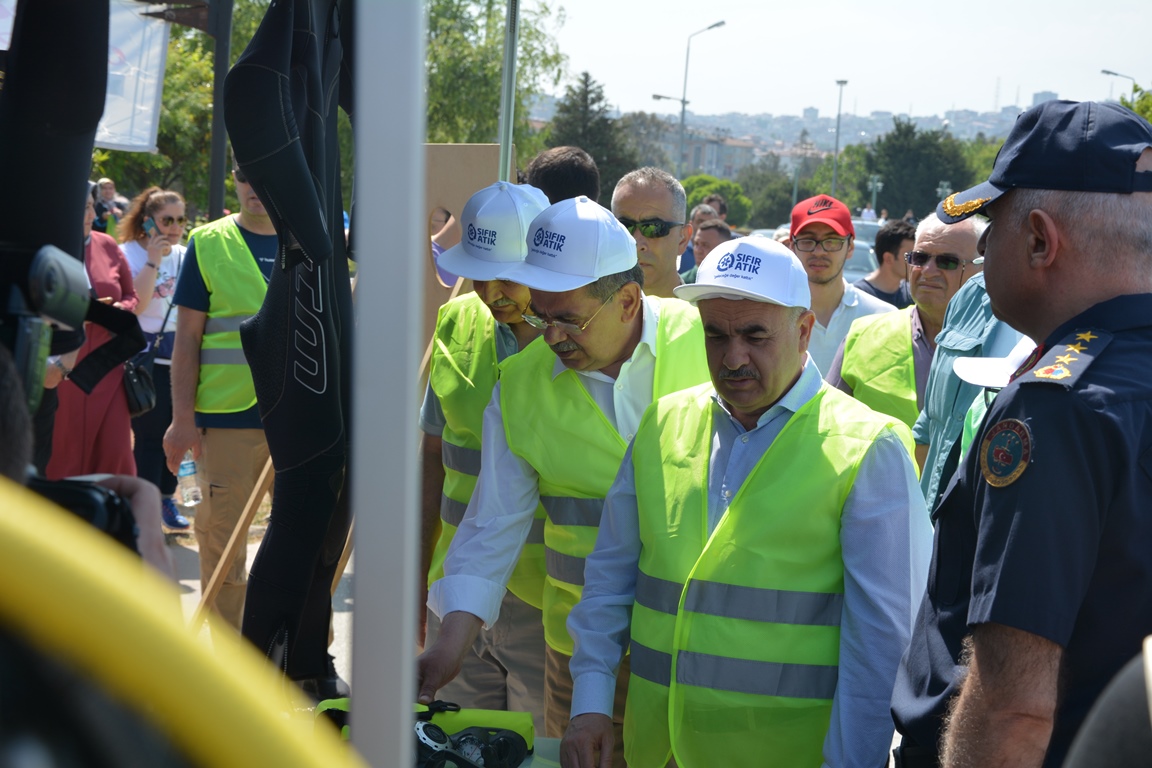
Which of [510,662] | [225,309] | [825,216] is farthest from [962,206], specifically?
[825,216]

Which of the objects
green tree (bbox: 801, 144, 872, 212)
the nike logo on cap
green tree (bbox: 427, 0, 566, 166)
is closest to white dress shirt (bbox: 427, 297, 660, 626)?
the nike logo on cap

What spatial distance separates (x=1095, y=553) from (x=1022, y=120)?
27.5 inches

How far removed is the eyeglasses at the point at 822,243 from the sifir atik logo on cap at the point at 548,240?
2529mm

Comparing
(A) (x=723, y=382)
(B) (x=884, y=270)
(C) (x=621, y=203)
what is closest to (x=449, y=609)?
(A) (x=723, y=382)

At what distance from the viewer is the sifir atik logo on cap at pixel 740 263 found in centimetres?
229

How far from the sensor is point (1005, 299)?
1.78 metres

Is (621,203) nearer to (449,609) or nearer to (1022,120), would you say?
(449,609)

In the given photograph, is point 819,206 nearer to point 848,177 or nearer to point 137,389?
point 137,389

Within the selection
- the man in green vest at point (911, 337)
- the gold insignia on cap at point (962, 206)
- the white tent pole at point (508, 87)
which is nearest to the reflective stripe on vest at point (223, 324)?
the white tent pole at point (508, 87)

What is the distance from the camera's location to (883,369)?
4.12 meters

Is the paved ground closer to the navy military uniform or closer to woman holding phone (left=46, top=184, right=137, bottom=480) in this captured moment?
woman holding phone (left=46, top=184, right=137, bottom=480)

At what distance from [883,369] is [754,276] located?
2.00 meters

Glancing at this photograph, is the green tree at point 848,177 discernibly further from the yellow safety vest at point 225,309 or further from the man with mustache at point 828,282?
the yellow safety vest at point 225,309

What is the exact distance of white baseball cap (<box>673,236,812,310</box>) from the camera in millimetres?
2268
